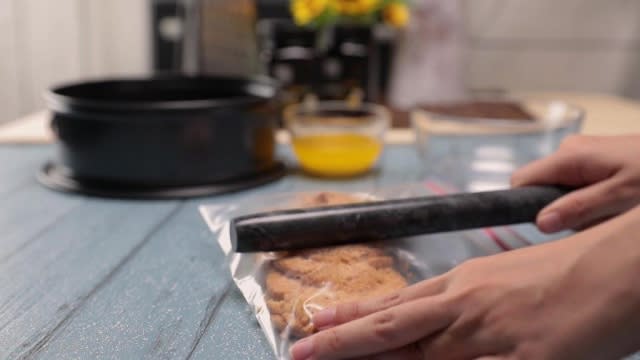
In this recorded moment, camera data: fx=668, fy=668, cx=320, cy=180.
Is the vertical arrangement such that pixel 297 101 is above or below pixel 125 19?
below

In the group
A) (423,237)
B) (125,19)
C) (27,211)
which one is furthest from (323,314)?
(125,19)

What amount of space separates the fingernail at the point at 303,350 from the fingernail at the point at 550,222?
0.95 feet

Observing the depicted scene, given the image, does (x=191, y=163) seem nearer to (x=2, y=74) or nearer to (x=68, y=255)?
(x=68, y=255)

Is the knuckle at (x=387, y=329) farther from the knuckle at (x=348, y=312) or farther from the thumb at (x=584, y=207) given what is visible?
the thumb at (x=584, y=207)

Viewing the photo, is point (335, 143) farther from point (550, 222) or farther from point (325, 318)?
point (325, 318)

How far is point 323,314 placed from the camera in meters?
0.42

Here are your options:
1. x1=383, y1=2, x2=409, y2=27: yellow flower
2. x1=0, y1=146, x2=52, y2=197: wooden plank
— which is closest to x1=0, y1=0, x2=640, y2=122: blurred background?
x1=383, y1=2, x2=409, y2=27: yellow flower

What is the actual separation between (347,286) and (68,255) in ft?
0.93

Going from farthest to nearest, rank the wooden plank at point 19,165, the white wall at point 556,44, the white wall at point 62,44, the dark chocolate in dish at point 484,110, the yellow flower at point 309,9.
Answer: the white wall at point 556,44 → the white wall at point 62,44 → the yellow flower at point 309,9 → the dark chocolate in dish at point 484,110 → the wooden plank at point 19,165

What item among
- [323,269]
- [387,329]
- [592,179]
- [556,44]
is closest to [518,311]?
[387,329]

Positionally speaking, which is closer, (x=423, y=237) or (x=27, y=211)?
(x=423, y=237)

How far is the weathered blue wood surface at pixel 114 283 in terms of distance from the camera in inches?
17.6

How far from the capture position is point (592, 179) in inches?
24.2

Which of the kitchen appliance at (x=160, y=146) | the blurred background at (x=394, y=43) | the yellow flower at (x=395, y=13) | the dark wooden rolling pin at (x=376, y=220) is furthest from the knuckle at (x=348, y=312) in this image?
the blurred background at (x=394, y=43)
